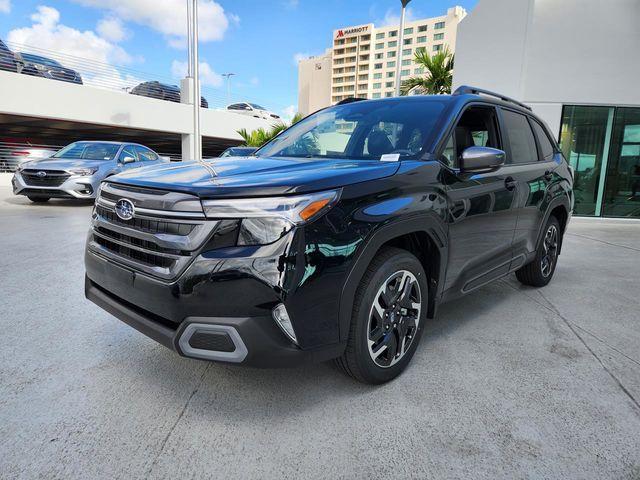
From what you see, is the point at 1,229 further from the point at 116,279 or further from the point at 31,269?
the point at 116,279

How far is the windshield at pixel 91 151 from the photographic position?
1046cm

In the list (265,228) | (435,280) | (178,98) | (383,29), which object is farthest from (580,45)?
(383,29)

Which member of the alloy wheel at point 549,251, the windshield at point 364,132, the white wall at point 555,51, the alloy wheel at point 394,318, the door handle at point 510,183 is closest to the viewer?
the alloy wheel at point 394,318

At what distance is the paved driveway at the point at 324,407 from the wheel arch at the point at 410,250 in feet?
1.56

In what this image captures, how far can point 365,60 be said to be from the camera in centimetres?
11406

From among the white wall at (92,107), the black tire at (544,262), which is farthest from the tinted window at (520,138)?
the white wall at (92,107)

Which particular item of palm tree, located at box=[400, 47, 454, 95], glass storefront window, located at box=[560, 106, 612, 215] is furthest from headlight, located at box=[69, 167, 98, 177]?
glass storefront window, located at box=[560, 106, 612, 215]

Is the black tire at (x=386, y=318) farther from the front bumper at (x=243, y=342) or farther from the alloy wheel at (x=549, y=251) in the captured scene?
the alloy wheel at (x=549, y=251)

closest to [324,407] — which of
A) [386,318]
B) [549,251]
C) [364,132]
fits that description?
[386,318]

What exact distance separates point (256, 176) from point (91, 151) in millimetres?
10082

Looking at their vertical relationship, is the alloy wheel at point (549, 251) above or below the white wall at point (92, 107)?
below

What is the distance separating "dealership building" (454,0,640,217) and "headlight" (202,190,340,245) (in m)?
9.75

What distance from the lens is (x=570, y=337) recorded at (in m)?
3.25

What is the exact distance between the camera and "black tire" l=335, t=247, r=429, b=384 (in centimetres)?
218
